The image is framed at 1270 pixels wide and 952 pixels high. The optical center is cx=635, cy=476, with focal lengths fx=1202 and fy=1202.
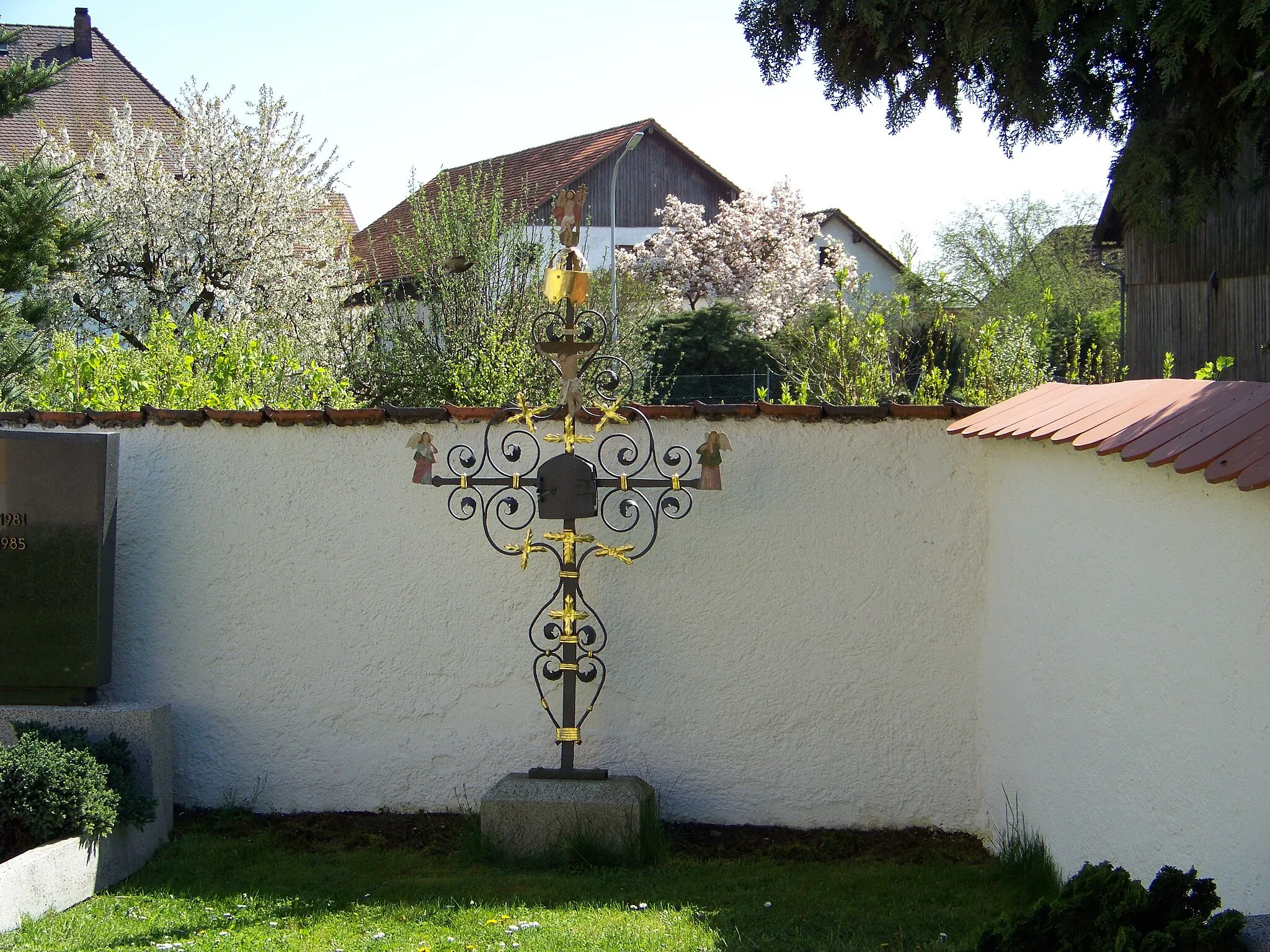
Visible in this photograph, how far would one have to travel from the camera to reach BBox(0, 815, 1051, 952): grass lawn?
12.6ft

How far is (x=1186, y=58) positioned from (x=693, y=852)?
→ 3.67 m

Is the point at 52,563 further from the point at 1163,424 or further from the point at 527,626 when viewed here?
the point at 1163,424

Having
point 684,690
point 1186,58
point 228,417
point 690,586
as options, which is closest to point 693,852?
point 684,690

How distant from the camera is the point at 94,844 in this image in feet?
14.5

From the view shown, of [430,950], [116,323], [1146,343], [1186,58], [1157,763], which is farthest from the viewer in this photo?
[116,323]

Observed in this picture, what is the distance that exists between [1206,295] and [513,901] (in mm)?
9320

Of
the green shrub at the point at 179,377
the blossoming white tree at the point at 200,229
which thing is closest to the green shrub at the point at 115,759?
the green shrub at the point at 179,377

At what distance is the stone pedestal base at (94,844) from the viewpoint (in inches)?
161

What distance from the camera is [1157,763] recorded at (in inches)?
132

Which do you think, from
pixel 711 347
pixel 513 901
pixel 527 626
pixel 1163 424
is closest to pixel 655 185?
pixel 711 347

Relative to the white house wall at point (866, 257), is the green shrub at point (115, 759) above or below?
below

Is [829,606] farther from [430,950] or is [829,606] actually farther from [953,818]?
[430,950]

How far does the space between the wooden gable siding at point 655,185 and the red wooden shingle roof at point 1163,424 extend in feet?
86.2

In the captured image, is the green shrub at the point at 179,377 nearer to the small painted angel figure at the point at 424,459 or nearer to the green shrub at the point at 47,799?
the small painted angel figure at the point at 424,459
